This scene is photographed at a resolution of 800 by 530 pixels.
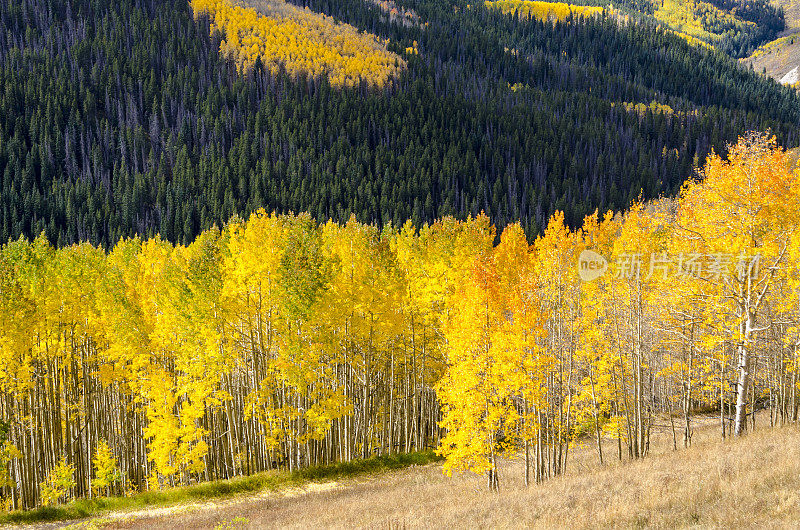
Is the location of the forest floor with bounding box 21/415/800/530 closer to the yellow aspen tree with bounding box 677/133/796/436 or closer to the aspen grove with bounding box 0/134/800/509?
the aspen grove with bounding box 0/134/800/509

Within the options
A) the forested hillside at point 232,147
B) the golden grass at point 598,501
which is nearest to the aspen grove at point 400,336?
the golden grass at point 598,501

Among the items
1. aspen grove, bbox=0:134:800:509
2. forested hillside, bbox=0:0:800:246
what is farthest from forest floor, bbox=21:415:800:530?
forested hillside, bbox=0:0:800:246

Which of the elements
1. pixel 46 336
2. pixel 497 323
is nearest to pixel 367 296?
pixel 497 323

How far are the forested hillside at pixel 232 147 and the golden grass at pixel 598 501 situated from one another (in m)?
106

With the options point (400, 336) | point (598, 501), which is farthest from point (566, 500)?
point (400, 336)

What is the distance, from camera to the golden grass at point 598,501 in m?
A: 11.9

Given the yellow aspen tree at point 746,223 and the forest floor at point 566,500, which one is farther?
the yellow aspen tree at point 746,223

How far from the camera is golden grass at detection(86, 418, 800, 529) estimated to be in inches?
467

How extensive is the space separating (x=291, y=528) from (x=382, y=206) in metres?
119

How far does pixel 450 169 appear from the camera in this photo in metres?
160

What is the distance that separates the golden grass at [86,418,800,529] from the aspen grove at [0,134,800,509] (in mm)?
2430

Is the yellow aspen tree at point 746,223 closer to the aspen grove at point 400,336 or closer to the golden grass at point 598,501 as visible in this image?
the aspen grove at point 400,336

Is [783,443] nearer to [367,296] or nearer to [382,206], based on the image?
[367,296]

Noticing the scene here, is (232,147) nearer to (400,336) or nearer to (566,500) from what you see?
(400,336)
